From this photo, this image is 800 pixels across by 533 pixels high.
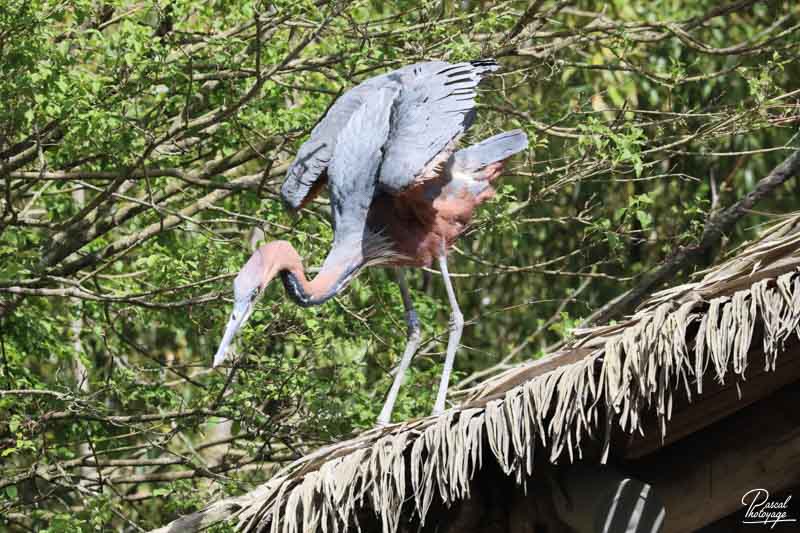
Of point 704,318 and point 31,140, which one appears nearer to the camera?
point 704,318

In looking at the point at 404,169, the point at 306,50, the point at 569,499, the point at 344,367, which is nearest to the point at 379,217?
the point at 404,169

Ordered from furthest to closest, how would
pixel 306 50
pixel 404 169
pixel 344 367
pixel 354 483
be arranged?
pixel 306 50
pixel 344 367
pixel 404 169
pixel 354 483

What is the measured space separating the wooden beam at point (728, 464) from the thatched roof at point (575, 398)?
0.25 meters

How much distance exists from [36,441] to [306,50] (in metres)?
2.94

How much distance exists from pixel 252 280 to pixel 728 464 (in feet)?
8.23

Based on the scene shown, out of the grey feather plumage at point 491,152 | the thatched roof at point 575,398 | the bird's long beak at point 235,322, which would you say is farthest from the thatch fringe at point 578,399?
the grey feather plumage at point 491,152

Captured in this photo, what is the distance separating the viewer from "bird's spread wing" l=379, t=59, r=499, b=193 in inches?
253

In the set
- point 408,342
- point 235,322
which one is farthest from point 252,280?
point 408,342

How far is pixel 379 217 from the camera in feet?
22.6

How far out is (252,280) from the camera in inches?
235

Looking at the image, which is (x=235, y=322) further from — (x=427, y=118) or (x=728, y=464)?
(x=728, y=464)

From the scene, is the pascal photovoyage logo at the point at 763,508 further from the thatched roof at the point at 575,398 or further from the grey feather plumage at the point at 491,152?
the grey feather plumage at the point at 491,152

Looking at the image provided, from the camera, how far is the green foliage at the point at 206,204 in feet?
23.3

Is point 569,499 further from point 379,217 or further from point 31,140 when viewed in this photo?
point 31,140
